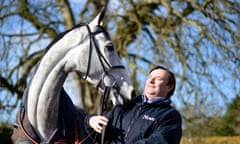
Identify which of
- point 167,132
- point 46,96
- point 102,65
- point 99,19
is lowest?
point 167,132

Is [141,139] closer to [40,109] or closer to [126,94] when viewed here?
[126,94]

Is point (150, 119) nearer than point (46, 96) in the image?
Yes

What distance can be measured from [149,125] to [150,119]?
0.03m

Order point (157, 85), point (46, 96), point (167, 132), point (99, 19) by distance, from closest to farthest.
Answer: point (167, 132)
point (157, 85)
point (46, 96)
point (99, 19)

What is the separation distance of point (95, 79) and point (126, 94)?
0.30 meters

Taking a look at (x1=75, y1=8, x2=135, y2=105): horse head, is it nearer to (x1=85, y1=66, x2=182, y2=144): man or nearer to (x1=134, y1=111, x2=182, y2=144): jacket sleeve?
(x1=85, y1=66, x2=182, y2=144): man

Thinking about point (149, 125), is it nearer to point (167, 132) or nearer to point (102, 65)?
point (167, 132)

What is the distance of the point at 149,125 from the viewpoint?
250 cm

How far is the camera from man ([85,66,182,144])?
2473mm

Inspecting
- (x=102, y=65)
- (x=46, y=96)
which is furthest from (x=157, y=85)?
(x=46, y=96)

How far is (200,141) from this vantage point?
13016mm

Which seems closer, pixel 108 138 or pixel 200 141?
pixel 108 138

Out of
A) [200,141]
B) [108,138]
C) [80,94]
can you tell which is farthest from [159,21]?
[108,138]

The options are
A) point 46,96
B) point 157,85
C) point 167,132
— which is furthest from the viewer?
point 46,96
